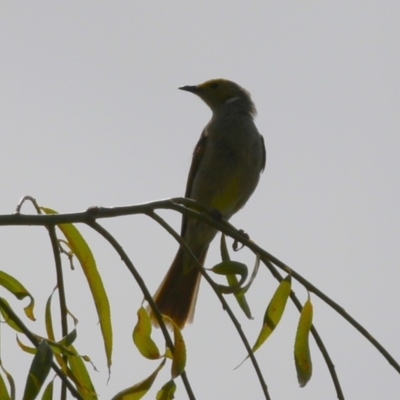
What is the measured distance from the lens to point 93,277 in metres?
2.37

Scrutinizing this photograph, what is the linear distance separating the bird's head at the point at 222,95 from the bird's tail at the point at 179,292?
1742 millimetres

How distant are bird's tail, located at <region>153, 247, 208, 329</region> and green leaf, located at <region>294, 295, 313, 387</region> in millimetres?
3551

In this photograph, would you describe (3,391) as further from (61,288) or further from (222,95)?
(222,95)

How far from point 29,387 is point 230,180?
4.42 meters

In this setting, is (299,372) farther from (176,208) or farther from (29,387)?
(29,387)

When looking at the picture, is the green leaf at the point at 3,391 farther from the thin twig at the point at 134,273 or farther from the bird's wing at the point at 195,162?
the bird's wing at the point at 195,162

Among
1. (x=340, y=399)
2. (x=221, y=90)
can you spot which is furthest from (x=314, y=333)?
(x=221, y=90)

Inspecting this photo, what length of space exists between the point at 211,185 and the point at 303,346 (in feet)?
13.2

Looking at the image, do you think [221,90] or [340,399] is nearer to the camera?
[340,399]

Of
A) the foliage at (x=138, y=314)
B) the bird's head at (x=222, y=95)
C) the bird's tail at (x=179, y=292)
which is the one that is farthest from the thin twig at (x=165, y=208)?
the bird's head at (x=222, y=95)

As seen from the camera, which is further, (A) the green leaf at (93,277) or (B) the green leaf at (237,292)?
(B) the green leaf at (237,292)

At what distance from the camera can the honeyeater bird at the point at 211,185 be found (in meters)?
6.04

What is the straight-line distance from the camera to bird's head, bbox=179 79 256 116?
740 cm

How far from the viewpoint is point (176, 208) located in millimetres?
2139
